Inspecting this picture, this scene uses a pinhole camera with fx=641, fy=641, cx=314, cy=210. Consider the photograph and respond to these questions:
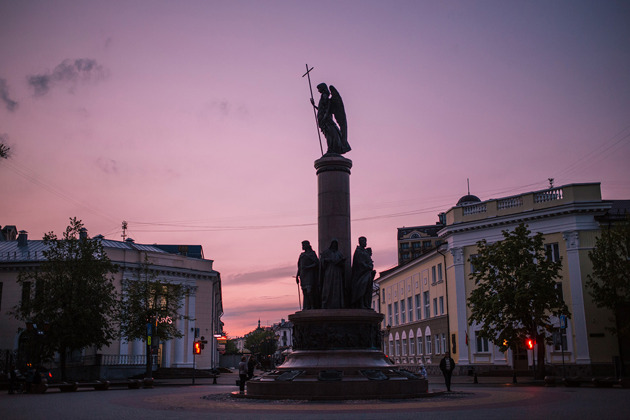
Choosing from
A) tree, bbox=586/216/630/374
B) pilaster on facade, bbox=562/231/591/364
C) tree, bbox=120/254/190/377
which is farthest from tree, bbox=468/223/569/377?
tree, bbox=120/254/190/377

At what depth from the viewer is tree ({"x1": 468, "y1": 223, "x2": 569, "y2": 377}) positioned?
36.0 meters

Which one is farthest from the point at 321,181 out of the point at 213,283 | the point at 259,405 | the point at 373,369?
the point at 213,283

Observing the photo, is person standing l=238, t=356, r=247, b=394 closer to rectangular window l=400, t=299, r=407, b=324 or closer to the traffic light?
the traffic light

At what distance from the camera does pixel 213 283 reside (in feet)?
211

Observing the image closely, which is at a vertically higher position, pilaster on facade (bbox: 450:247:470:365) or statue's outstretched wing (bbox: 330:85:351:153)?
statue's outstretched wing (bbox: 330:85:351:153)

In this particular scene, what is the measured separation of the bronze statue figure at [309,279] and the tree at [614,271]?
920 inches

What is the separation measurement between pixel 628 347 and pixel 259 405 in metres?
31.3

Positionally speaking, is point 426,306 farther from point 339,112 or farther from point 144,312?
point 339,112

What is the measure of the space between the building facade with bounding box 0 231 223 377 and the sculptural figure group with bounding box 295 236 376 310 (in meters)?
31.2

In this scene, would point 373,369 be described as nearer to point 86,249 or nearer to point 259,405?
point 259,405

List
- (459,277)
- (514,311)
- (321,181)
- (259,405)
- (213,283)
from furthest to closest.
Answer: (213,283) < (459,277) < (514,311) < (321,181) < (259,405)

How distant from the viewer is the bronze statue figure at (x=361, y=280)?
64.1 feet

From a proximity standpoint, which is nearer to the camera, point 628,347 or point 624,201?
point 628,347

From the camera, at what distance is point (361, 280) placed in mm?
19562
